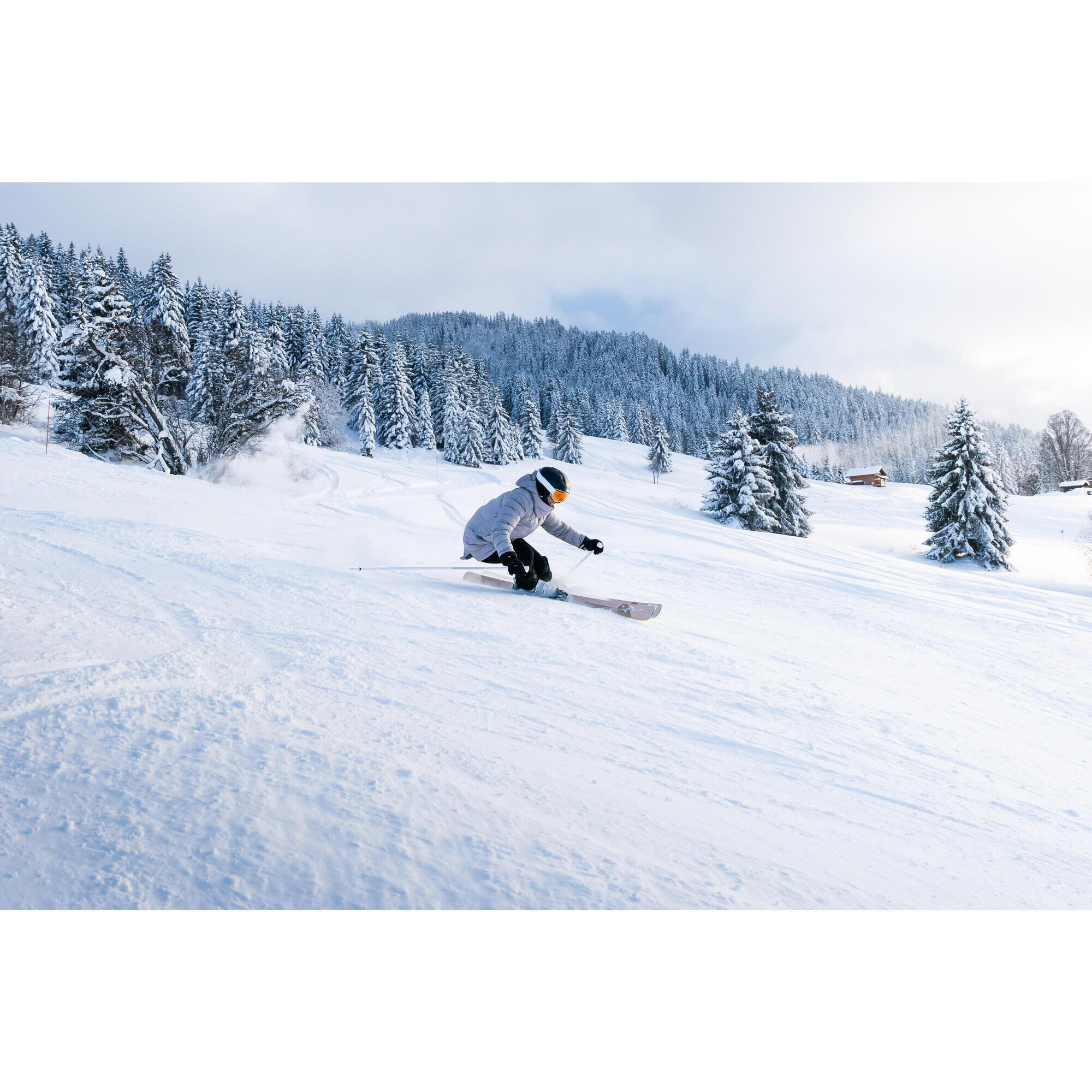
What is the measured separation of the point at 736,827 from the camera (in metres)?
2.26

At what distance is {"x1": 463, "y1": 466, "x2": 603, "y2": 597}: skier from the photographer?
5.29 m

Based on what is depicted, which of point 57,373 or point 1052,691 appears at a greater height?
point 57,373

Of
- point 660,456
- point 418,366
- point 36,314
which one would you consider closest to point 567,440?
point 660,456

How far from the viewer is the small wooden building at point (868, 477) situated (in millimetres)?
71125

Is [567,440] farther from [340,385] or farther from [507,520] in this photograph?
[507,520]

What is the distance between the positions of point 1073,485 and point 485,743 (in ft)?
232

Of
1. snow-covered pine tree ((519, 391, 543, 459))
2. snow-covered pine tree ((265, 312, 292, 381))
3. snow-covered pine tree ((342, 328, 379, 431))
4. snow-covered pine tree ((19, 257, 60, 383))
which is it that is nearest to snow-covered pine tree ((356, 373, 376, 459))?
snow-covered pine tree ((342, 328, 379, 431))

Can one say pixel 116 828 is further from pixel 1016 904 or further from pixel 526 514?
pixel 526 514

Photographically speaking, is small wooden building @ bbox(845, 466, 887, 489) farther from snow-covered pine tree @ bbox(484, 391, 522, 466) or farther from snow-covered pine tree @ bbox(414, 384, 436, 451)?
snow-covered pine tree @ bbox(414, 384, 436, 451)

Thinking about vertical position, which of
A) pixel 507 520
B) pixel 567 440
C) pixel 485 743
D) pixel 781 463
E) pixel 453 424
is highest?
pixel 567 440

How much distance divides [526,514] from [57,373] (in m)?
19.5

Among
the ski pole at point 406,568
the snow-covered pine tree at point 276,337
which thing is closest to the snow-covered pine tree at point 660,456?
the snow-covered pine tree at point 276,337

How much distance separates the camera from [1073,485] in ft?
178
